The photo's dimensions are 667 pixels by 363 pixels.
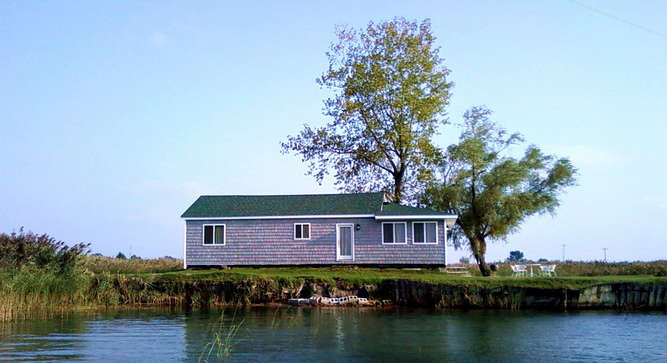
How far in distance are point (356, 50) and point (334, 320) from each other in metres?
21.5

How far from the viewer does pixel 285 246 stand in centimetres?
3203

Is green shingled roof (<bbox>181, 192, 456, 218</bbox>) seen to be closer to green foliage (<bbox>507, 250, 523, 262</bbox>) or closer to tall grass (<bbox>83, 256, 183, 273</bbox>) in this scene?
tall grass (<bbox>83, 256, 183, 273</bbox>)

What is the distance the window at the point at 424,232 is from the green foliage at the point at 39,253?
14.3m

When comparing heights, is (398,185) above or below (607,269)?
above

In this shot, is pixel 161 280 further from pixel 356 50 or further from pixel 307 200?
pixel 356 50

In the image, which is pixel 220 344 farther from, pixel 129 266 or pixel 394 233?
pixel 129 266

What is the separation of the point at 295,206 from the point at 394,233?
16.2 ft

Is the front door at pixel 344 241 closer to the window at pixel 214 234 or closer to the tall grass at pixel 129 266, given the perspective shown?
the window at pixel 214 234

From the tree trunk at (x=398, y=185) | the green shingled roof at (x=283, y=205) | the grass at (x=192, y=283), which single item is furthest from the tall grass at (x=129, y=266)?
the tree trunk at (x=398, y=185)

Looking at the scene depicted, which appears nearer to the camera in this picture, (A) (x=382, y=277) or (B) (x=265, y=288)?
(B) (x=265, y=288)

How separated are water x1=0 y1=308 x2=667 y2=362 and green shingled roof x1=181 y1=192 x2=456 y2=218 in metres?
8.57

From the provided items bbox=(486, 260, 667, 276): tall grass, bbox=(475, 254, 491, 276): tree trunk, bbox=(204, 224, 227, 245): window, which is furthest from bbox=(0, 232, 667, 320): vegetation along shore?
bbox=(486, 260, 667, 276): tall grass

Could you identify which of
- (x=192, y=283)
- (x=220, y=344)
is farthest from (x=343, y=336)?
(x=192, y=283)

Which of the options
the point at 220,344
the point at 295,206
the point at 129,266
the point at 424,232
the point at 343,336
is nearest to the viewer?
the point at 220,344
